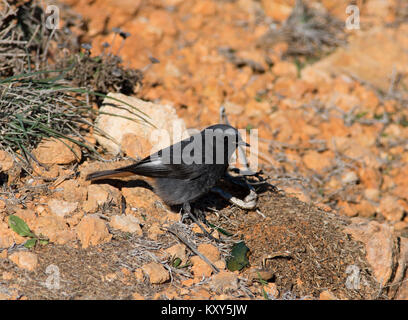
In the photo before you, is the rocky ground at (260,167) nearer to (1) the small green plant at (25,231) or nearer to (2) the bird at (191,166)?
(1) the small green plant at (25,231)

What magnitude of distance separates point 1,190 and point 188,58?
4392 mm

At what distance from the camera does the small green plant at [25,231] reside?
3.96 m

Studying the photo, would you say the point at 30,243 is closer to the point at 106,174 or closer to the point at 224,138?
the point at 106,174

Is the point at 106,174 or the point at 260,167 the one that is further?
the point at 260,167

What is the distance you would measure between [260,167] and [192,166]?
1.50m

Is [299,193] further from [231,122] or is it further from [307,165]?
[231,122]

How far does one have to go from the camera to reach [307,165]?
6551 millimetres

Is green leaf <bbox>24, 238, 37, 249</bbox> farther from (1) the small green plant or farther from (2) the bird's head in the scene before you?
(2) the bird's head

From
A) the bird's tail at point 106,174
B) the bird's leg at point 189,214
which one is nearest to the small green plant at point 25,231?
the bird's tail at point 106,174

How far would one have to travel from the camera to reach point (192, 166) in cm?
478

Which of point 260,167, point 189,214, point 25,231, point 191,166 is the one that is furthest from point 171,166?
point 260,167

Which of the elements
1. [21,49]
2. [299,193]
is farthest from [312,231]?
[21,49]

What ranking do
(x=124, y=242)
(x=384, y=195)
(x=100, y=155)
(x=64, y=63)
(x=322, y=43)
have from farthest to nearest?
(x=322, y=43)
(x=384, y=195)
(x=64, y=63)
(x=100, y=155)
(x=124, y=242)

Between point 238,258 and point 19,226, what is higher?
point 19,226
